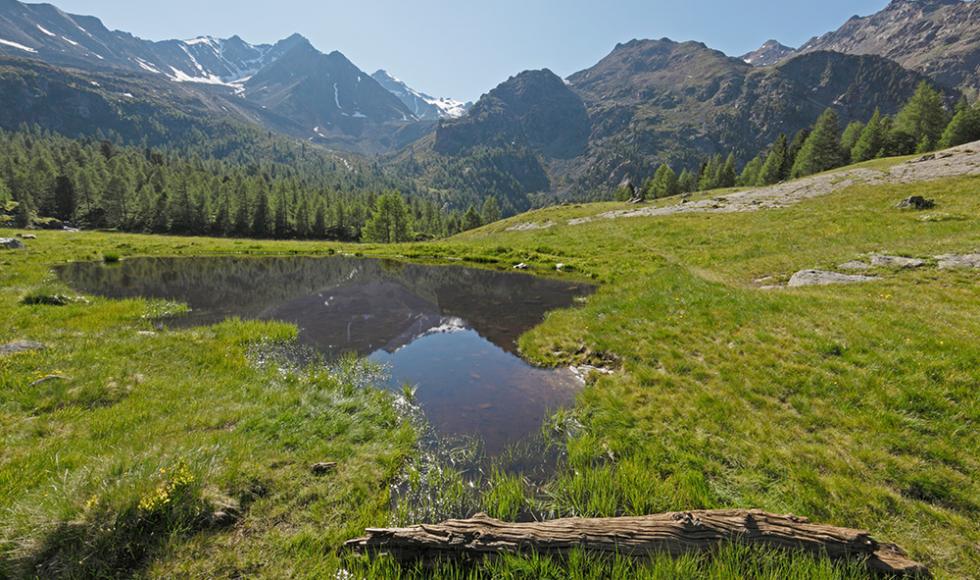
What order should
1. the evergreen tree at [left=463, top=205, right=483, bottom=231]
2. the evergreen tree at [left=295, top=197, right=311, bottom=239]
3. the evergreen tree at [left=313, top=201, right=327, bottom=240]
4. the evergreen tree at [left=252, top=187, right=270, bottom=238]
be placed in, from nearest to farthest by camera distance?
the evergreen tree at [left=252, top=187, right=270, bottom=238], the evergreen tree at [left=295, top=197, right=311, bottom=239], the evergreen tree at [left=313, top=201, right=327, bottom=240], the evergreen tree at [left=463, top=205, right=483, bottom=231]

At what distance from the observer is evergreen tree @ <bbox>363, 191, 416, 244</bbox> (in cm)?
10269

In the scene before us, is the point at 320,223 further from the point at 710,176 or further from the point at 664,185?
the point at 710,176

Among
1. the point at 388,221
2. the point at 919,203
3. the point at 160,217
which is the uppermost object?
the point at 160,217

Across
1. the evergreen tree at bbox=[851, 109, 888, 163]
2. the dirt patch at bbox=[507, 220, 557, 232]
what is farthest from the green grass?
the evergreen tree at bbox=[851, 109, 888, 163]

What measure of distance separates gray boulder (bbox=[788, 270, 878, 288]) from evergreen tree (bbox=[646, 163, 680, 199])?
103531mm

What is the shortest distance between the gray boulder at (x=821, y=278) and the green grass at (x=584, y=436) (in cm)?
161

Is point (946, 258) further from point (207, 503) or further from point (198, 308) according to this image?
point (198, 308)

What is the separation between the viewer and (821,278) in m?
20.1

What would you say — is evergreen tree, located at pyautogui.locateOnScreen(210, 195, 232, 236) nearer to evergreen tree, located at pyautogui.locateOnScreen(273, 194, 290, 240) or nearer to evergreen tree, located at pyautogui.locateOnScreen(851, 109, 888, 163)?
evergreen tree, located at pyautogui.locateOnScreen(273, 194, 290, 240)

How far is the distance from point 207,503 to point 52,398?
261 inches

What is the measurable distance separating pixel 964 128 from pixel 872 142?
1544 centimetres

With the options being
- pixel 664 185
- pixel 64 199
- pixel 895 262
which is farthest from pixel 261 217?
pixel 895 262

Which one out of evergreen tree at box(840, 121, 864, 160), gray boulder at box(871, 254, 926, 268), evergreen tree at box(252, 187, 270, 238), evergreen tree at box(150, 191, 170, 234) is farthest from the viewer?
evergreen tree at box(252, 187, 270, 238)

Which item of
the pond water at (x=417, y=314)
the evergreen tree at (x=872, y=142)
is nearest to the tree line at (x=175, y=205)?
the pond water at (x=417, y=314)
